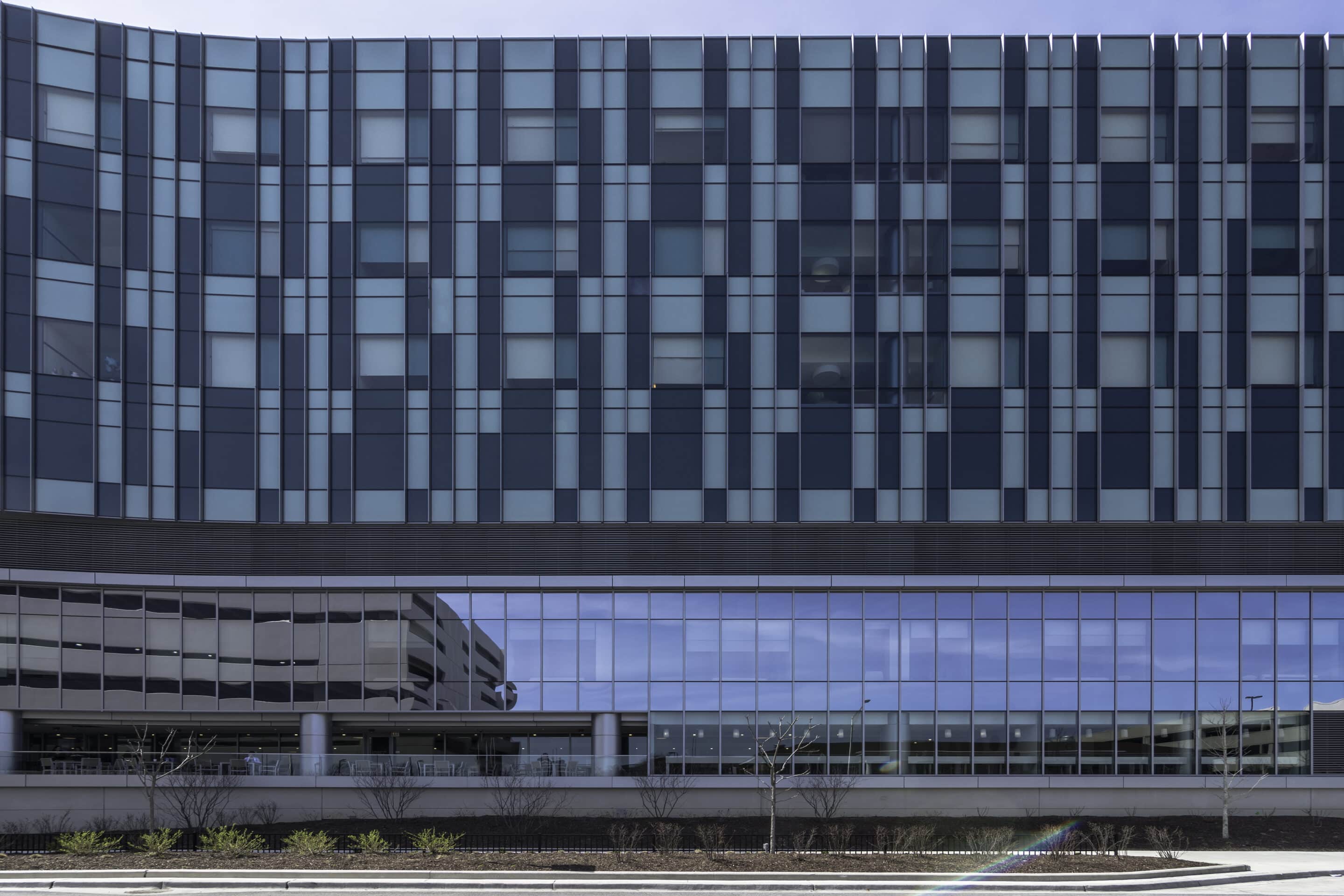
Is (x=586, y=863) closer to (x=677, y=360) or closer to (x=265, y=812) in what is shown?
(x=265, y=812)

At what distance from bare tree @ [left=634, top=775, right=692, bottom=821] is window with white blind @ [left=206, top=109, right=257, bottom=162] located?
86.8 ft

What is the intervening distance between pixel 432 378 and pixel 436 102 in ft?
33.3

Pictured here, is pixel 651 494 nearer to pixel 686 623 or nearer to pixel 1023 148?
pixel 686 623

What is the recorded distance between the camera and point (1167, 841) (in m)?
27.5

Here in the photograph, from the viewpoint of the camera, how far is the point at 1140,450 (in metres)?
36.6

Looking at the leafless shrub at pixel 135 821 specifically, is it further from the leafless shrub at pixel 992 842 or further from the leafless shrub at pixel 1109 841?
the leafless shrub at pixel 1109 841

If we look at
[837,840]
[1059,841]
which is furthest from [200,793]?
[1059,841]

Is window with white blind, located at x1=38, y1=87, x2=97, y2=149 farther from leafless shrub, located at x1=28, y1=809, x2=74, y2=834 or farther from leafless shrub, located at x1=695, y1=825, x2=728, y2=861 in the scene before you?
leafless shrub, located at x1=695, y1=825, x2=728, y2=861

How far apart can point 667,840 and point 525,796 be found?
9831mm

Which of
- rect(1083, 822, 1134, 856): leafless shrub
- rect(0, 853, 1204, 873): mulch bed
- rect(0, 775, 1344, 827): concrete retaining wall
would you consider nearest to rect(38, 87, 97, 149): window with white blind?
rect(0, 775, 1344, 827): concrete retaining wall

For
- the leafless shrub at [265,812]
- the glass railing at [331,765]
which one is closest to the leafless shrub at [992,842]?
the glass railing at [331,765]

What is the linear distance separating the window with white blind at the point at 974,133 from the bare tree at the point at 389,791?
2909 cm

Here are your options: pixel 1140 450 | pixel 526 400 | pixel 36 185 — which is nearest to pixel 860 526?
pixel 1140 450

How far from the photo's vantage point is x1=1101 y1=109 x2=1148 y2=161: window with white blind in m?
37.2
